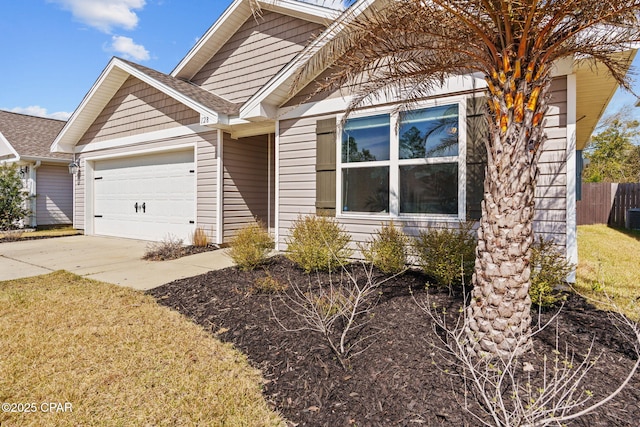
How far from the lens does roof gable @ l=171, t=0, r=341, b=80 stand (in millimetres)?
7672

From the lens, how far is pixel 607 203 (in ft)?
44.6

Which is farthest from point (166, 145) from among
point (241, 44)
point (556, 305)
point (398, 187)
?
point (556, 305)

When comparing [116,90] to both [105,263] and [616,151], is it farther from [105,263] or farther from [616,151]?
[616,151]

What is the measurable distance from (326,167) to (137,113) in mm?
6642

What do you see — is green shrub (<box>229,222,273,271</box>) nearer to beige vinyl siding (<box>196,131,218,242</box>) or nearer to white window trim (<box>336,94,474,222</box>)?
white window trim (<box>336,94,474,222</box>)

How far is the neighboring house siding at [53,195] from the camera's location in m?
14.5

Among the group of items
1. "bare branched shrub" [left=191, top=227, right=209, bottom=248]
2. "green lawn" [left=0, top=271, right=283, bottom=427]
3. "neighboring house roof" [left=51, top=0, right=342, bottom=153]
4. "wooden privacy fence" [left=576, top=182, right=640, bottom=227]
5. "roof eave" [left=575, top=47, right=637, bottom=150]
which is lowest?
"green lawn" [left=0, top=271, right=283, bottom=427]

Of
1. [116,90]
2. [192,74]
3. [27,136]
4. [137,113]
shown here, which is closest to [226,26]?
[192,74]

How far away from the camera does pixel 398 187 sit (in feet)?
19.6

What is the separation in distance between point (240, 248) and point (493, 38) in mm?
4762

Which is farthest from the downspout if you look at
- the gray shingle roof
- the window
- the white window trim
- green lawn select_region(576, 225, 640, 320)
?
green lawn select_region(576, 225, 640, 320)

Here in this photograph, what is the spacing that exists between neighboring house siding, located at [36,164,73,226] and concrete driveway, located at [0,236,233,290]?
5354 mm

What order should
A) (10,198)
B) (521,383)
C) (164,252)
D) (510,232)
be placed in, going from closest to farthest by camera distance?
(521,383) < (510,232) < (164,252) < (10,198)

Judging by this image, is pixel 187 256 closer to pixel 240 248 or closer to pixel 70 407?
pixel 240 248
